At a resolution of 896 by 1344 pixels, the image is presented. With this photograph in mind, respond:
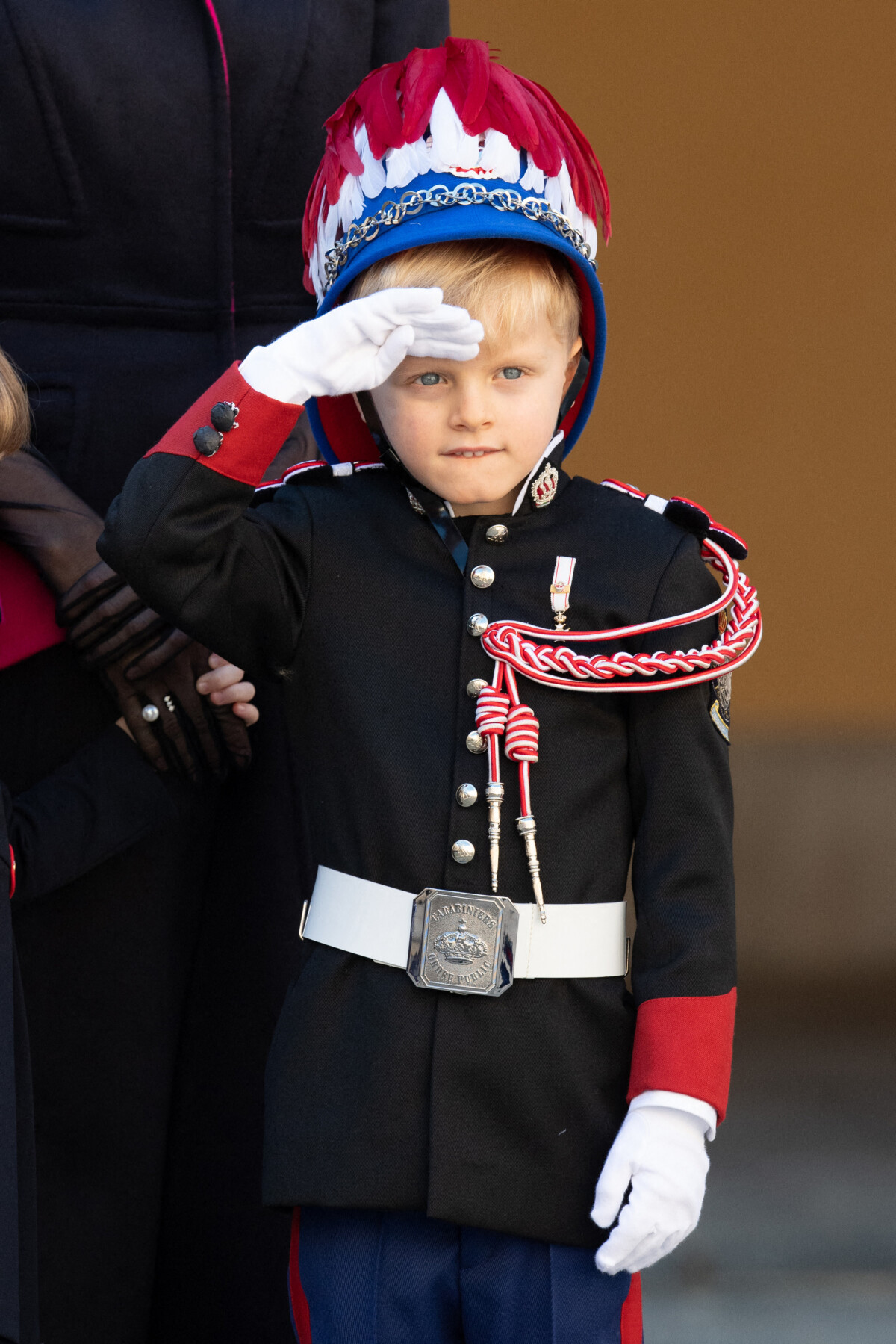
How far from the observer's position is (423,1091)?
115cm

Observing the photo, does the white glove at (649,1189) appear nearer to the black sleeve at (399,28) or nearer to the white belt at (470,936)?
the white belt at (470,936)

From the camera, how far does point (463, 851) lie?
1.15 meters

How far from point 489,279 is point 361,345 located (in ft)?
0.37

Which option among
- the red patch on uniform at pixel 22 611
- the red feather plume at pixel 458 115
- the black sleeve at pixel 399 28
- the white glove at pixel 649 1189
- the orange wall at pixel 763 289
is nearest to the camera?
the white glove at pixel 649 1189

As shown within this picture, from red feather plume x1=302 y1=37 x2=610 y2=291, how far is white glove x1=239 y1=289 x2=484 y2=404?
16cm

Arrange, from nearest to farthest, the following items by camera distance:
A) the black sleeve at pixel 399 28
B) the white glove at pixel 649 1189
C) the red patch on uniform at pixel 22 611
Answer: the white glove at pixel 649 1189, the red patch on uniform at pixel 22 611, the black sleeve at pixel 399 28

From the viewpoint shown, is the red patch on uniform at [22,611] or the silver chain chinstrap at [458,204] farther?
the red patch on uniform at [22,611]

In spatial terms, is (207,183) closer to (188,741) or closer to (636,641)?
(188,741)

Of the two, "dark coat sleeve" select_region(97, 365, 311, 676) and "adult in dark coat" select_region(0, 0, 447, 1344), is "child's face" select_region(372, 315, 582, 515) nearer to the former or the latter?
"dark coat sleeve" select_region(97, 365, 311, 676)

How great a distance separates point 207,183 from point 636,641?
67 cm

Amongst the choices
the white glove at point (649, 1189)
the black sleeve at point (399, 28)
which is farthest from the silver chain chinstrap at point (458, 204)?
the white glove at point (649, 1189)

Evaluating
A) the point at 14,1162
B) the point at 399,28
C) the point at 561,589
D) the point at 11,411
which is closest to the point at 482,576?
the point at 561,589

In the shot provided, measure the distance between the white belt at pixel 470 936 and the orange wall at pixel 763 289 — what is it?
8.25ft

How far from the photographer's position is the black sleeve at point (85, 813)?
1.32 meters
